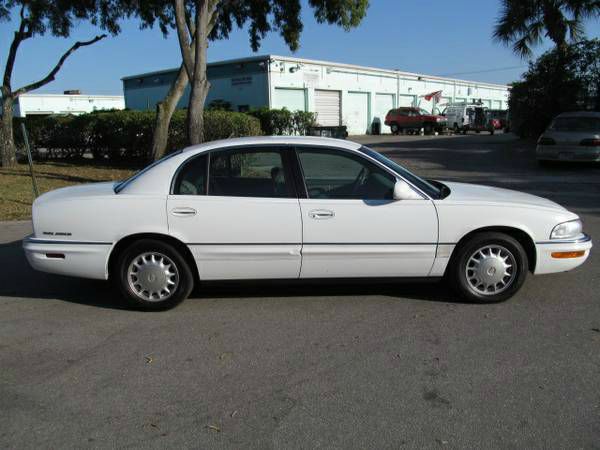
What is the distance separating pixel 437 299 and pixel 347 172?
146cm

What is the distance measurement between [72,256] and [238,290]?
1.57 metres

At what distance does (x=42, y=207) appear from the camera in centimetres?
475

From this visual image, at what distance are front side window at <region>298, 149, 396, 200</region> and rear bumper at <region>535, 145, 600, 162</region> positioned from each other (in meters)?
11.6

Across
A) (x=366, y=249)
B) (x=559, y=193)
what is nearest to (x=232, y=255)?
(x=366, y=249)

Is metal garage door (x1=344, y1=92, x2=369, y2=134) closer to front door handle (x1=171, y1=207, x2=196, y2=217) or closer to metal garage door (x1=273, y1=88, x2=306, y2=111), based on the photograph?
metal garage door (x1=273, y1=88, x2=306, y2=111)

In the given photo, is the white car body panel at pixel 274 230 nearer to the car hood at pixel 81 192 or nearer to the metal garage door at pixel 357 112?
the car hood at pixel 81 192

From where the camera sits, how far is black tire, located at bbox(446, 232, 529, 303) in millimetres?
4738

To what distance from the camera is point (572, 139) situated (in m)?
14.3

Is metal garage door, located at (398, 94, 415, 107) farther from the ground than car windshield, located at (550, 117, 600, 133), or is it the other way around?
metal garage door, located at (398, 94, 415, 107)

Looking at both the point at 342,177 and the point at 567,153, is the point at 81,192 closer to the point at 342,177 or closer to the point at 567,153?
the point at 342,177

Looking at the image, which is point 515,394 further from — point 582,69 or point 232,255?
point 582,69

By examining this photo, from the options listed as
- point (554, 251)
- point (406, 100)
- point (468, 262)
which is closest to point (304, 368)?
point (468, 262)

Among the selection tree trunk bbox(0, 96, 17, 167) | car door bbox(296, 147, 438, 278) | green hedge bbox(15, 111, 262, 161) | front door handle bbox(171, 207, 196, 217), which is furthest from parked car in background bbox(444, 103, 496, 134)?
front door handle bbox(171, 207, 196, 217)

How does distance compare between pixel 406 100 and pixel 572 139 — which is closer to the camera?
pixel 572 139
